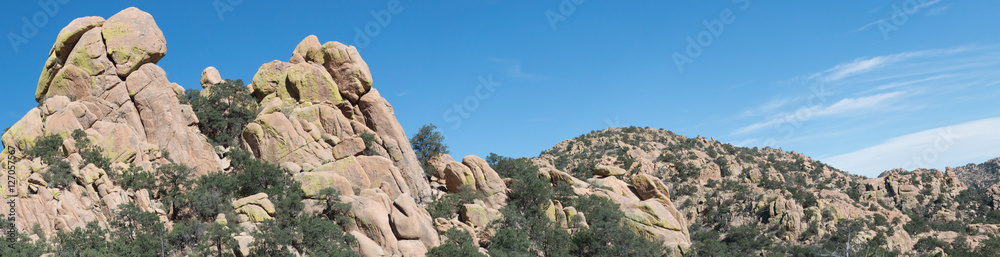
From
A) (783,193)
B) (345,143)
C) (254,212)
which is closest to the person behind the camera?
(254,212)

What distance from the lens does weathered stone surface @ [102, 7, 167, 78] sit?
56344mm

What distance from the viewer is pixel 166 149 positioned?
2092 inches

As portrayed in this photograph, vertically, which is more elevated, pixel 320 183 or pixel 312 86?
pixel 312 86

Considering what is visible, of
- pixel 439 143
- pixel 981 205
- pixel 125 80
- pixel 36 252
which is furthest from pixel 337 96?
pixel 981 205

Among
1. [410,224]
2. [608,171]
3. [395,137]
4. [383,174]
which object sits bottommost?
[410,224]

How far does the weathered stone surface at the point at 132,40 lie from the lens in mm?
56344

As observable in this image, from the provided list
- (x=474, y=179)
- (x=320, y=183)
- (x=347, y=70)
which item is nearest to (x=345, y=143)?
(x=320, y=183)

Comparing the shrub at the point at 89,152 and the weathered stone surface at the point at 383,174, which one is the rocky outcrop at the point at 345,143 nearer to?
the weathered stone surface at the point at 383,174

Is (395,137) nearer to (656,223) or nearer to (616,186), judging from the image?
(616,186)

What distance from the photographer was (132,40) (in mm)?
57281

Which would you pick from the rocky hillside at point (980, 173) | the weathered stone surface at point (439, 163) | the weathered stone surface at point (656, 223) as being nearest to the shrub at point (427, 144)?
the weathered stone surface at point (439, 163)

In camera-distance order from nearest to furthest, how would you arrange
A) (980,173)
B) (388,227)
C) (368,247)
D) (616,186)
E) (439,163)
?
1. (368,247)
2. (388,227)
3. (439,163)
4. (616,186)
5. (980,173)

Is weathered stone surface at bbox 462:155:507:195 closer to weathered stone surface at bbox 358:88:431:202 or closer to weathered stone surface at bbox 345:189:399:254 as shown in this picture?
weathered stone surface at bbox 358:88:431:202

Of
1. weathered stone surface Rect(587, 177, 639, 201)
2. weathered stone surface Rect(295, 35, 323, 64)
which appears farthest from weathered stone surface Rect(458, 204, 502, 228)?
weathered stone surface Rect(295, 35, 323, 64)
